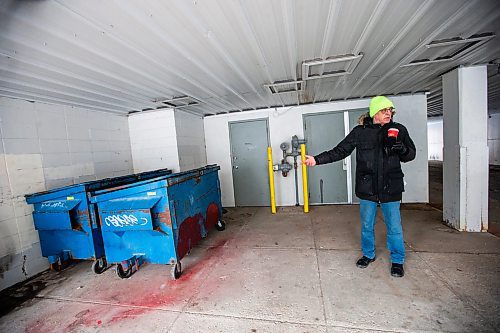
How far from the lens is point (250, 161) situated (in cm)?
546

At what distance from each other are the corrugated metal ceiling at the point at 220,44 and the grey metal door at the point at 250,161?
1.89 meters

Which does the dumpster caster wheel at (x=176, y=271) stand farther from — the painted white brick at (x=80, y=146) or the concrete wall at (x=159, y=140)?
the painted white brick at (x=80, y=146)

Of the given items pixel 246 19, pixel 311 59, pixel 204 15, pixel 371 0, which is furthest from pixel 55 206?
pixel 371 0

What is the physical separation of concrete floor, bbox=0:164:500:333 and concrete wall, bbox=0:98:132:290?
0.39m

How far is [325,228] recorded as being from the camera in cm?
369

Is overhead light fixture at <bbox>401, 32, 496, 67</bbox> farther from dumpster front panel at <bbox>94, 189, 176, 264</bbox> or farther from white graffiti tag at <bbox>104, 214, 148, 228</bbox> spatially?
white graffiti tag at <bbox>104, 214, 148, 228</bbox>

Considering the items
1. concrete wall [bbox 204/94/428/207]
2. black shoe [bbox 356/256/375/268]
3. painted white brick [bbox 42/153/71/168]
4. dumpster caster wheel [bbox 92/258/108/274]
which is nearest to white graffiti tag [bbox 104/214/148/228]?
dumpster caster wheel [bbox 92/258/108/274]

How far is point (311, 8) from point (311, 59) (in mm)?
970

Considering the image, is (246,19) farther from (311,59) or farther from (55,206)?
(55,206)

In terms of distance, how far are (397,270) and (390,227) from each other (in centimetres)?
44

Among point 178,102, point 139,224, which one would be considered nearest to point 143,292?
point 139,224

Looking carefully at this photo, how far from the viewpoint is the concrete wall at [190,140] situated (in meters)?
4.60

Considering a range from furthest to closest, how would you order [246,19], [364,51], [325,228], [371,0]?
[325,228]
[364,51]
[246,19]
[371,0]

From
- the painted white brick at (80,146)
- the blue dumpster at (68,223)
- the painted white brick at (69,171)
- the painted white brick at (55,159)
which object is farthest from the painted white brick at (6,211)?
the painted white brick at (80,146)
